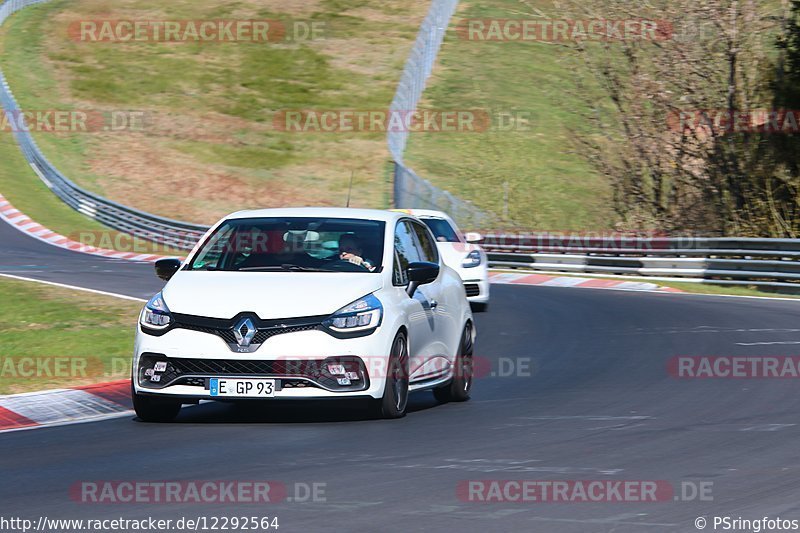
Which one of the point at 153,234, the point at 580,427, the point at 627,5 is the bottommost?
the point at 153,234

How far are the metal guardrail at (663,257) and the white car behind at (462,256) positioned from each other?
23.5 ft

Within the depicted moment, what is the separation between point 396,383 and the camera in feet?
33.8

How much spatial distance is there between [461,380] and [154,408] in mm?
2839

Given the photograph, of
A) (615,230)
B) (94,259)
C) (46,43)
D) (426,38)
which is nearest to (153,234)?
(94,259)

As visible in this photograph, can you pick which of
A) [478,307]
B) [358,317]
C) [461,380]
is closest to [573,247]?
[478,307]

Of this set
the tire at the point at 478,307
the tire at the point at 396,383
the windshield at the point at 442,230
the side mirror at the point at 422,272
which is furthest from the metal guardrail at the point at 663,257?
the tire at the point at 396,383

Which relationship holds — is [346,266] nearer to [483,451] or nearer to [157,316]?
[157,316]

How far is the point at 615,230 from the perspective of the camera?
3475 cm

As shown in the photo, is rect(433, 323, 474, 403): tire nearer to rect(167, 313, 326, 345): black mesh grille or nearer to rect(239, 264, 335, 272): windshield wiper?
rect(239, 264, 335, 272): windshield wiper

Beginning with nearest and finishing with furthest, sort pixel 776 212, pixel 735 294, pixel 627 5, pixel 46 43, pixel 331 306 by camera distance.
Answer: pixel 331 306 < pixel 735 294 < pixel 776 212 < pixel 627 5 < pixel 46 43

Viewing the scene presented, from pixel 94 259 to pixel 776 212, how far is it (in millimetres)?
16160

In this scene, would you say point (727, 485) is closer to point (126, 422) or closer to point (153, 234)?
point (126, 422)

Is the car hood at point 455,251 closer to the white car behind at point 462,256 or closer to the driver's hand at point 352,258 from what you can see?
the white car behind at point 462,256

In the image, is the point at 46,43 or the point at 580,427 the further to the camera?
the point at 46,43
